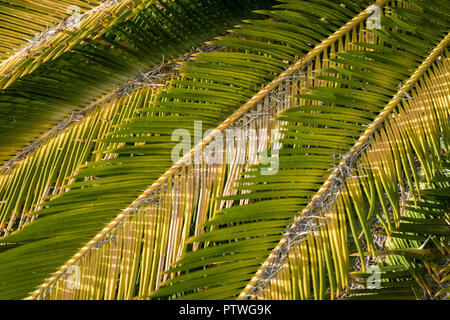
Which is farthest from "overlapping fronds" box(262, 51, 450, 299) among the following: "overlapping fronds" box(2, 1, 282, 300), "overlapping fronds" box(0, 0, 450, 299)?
"overlapping fronds" box(2, 1, 282, 300)

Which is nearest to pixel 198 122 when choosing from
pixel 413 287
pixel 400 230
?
pixel 400 230

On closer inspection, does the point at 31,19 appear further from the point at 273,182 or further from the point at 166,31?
the point at 273,182

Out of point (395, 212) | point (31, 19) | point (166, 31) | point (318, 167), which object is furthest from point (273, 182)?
point (31, 19)

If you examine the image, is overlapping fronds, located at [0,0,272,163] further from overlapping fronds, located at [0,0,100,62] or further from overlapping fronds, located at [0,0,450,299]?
overlapping fronds, located at [0,0,450,299]

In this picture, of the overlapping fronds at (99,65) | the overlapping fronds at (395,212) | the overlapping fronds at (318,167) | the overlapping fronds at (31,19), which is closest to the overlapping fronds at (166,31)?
the overlapping fronds at (99,65)

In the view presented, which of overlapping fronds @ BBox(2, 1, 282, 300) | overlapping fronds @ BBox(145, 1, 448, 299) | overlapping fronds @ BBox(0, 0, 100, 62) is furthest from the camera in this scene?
overlapping fronds @ BBox(2, 1, 282, 300)

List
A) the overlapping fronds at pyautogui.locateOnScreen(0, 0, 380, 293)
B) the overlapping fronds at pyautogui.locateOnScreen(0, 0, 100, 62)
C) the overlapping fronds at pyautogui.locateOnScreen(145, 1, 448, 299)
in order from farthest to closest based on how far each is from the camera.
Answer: the overlapping fronds at pyautogui.locateOnScreen(0, 0, 100, 62) < the overlapping fronds at pyautogui.locateOnScreen(0, 0, 380, 293) < the overlapping fronds at pyautogui.locateOnScreen(145, 1, 448, 299)

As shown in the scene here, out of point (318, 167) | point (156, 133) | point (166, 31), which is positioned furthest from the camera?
point (166, 31)

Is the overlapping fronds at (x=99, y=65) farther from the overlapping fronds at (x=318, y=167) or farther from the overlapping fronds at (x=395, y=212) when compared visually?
the overlapping fronds at (x=395, y=212)
